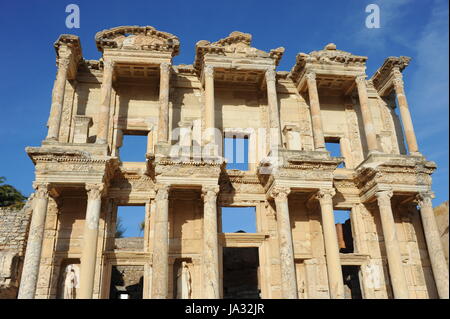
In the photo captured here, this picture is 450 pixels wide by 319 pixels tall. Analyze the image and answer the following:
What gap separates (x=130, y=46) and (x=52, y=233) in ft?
23.8

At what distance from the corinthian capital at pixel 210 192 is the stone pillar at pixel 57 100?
519 cm

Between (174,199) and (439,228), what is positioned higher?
(174,199)

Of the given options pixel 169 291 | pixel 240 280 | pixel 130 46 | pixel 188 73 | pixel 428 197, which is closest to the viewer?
pixel 169 291

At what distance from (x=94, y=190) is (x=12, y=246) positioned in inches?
150

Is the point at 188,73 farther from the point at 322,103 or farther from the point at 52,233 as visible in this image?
the point at 52,233

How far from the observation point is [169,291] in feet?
44.6

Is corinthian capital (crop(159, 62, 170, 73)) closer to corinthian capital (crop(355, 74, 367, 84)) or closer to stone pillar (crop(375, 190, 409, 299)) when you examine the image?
corinthian capital (crop(355, 74, 367, 84))

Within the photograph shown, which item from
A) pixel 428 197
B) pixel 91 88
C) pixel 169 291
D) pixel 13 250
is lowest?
pixel 169 291

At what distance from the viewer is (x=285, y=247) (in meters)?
13.2

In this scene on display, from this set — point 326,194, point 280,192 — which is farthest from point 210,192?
point 326,194

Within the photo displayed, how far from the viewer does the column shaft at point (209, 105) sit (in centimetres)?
1477

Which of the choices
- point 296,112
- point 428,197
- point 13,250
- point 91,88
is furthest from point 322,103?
point 13,250
